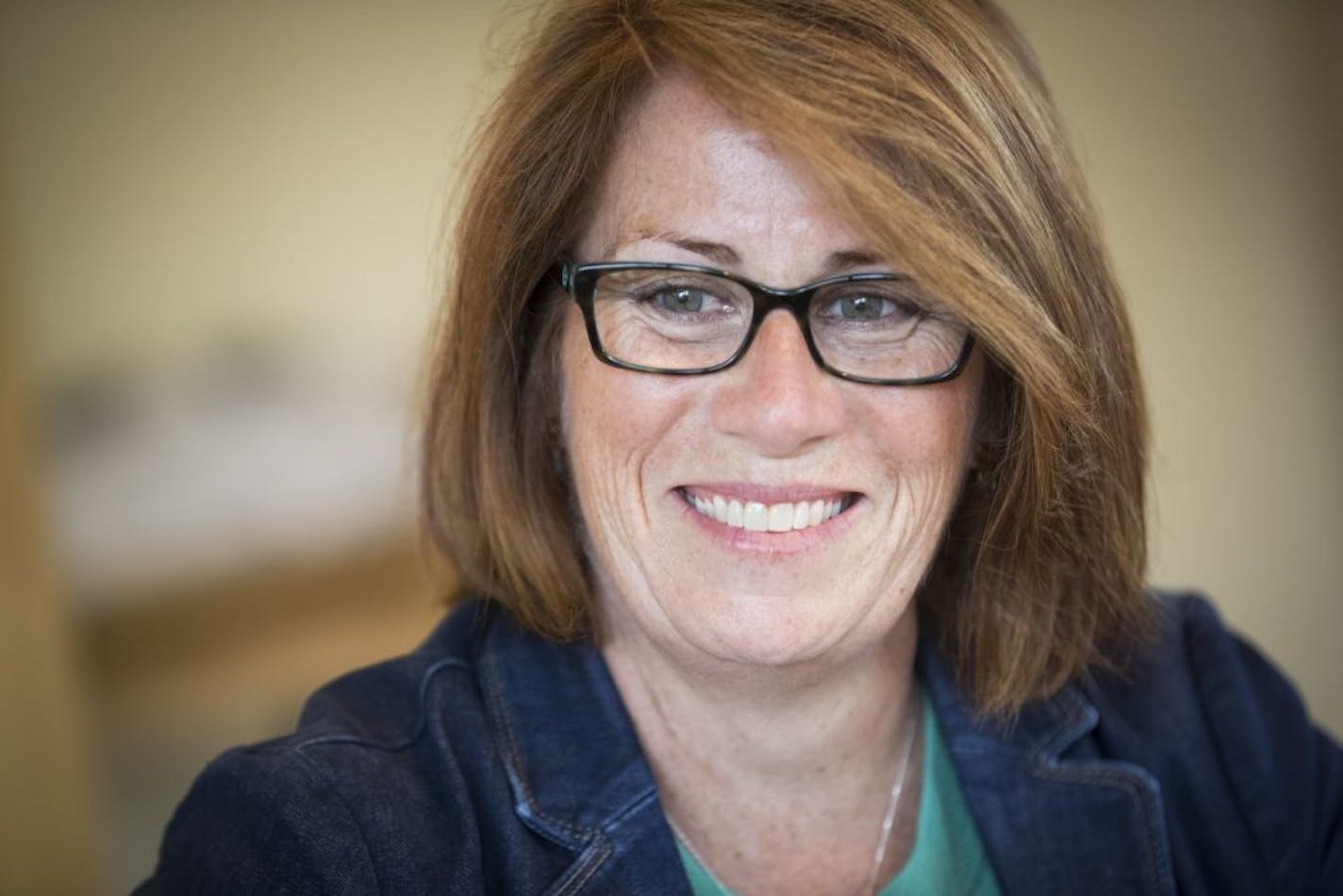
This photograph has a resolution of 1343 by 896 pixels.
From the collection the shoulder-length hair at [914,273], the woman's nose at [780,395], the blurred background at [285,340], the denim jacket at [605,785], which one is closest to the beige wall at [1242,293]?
the blurred background at [285,340]

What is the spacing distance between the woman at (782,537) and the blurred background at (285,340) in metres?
2.47

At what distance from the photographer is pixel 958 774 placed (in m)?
1.67

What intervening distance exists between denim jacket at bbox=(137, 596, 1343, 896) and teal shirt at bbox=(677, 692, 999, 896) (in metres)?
0.03

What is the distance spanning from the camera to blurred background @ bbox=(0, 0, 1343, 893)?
14.4ft

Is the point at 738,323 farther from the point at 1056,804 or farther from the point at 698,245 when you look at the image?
the point at 1056,804

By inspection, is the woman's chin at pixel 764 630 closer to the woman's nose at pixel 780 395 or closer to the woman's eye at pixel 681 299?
the woman's nose at pixel 780 395

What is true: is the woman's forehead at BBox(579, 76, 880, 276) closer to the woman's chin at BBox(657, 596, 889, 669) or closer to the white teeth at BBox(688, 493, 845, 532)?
the white teeth at BBox(688, 493, 845, 532)

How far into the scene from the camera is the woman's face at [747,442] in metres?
1.38

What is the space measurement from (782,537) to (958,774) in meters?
0.46

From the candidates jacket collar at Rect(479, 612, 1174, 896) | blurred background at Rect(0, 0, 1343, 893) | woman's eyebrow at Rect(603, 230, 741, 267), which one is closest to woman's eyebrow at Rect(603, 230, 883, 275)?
woman's eyebrow at Rect(603, 230, 741, 267)

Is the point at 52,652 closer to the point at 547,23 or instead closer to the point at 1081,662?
the point at 547,23

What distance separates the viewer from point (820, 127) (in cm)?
133

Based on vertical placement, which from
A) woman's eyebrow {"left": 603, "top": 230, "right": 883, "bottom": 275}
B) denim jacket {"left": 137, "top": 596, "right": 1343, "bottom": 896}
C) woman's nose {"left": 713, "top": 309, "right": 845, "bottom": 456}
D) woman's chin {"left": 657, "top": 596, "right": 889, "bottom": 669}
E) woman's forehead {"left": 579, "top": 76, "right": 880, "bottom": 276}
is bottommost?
denim jacket {"left": 137, "top": 596, "right": 1343, "bottom": 896}

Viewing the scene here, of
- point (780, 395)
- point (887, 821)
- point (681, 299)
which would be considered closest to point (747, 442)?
point (780, 395)
